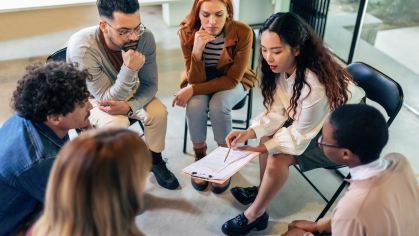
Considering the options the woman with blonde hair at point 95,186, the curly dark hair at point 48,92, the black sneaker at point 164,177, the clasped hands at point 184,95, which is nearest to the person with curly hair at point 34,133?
the curly dark hair at point 48,92

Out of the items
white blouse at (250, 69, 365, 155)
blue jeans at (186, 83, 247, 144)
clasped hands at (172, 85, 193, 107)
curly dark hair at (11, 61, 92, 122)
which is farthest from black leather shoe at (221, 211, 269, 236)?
curly dark hair at (11, 61, 92, 122)

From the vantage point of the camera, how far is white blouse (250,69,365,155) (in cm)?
166

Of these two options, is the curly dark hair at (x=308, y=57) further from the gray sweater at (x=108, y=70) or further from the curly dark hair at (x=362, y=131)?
the gray sweater at (x=108, y=70)

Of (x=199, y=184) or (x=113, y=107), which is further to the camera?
(x=199, y=184)

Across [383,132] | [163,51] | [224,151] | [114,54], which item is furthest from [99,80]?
[163,51]

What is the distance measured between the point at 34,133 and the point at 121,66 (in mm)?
753

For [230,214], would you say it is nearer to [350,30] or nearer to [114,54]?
[114,54]

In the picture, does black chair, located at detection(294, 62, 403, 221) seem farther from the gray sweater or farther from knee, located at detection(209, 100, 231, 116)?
the gray sweater

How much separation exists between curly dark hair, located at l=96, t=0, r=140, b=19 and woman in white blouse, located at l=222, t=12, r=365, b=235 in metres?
0.64

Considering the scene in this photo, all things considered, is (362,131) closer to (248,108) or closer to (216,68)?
(216,68)

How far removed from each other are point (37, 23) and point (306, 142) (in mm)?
3761

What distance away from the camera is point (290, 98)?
179 centimetres

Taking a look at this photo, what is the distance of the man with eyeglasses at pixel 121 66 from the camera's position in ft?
5.94

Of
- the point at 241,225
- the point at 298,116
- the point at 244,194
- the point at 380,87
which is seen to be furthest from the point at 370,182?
the point at 244,194
